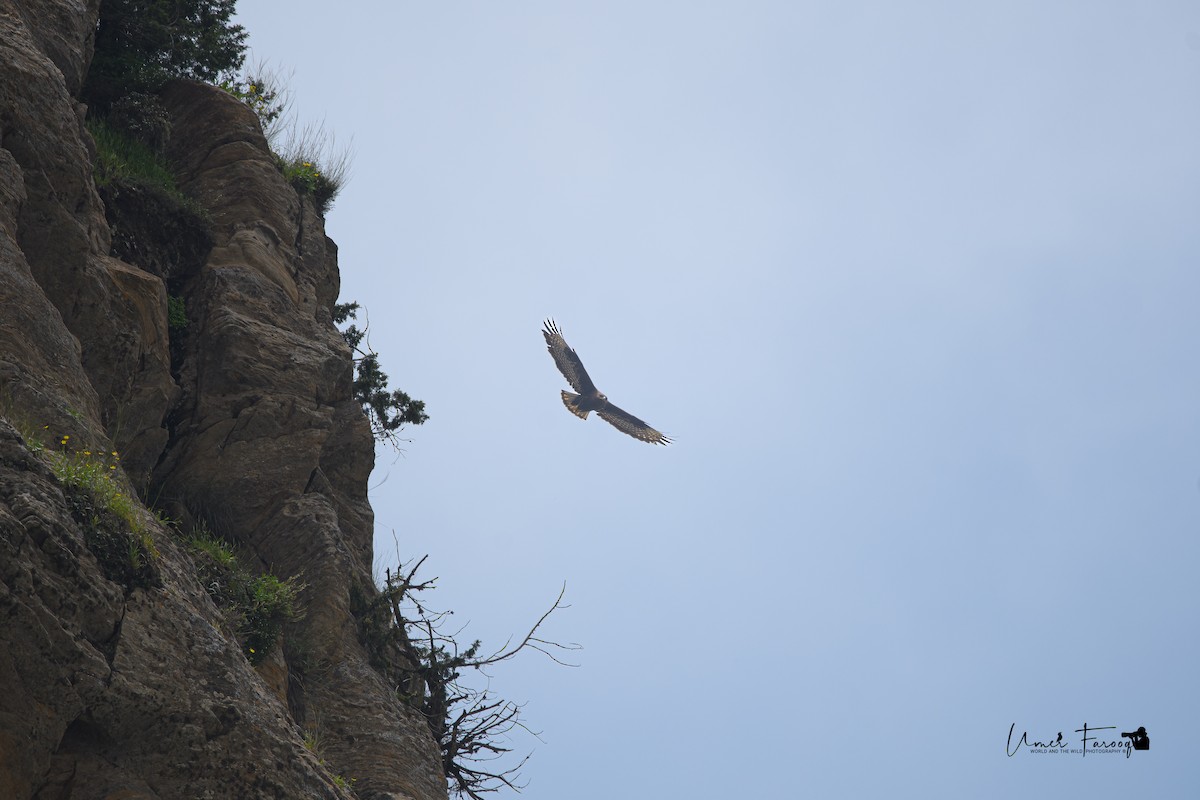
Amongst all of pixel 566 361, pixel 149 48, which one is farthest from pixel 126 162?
pixel 566 361

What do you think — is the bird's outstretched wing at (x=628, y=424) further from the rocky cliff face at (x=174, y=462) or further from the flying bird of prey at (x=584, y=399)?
the rocky cliff face at (x=174, y=462)

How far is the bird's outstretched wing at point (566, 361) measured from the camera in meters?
19.8

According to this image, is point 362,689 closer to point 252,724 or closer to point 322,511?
point 322,511

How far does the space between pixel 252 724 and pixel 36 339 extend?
3.11 meters

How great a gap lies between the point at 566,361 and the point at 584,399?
3.07 feet

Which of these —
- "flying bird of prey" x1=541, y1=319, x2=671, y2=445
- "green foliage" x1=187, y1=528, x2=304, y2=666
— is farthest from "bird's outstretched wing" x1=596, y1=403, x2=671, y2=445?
"green foliage" x1=187, y1=528, x2=304, y2=666

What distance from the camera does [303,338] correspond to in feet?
36.7

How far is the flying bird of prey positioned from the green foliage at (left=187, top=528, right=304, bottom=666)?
1082 cm

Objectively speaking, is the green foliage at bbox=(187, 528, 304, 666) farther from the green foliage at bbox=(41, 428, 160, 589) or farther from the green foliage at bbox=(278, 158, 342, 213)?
the green foliage at bbox=(278, 158, 342, 213)

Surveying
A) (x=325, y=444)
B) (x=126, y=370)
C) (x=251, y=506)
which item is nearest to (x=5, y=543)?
(x=126, y=370)

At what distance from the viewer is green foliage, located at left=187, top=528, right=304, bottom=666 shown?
8.55 m

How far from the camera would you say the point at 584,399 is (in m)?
20.3

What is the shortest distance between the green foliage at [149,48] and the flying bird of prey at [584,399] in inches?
319

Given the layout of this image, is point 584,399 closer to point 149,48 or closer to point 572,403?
point 572,403
